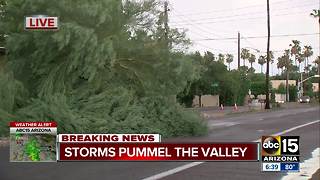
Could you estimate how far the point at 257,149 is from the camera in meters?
6.01

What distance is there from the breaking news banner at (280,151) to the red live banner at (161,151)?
20 cm

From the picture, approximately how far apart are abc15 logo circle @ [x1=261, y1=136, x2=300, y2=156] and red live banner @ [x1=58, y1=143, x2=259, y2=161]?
22cm

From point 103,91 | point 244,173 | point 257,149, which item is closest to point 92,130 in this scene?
point 103,91

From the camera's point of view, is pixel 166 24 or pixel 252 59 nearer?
pixel 166 24

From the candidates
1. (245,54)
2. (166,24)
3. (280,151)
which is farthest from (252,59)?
(280,151)

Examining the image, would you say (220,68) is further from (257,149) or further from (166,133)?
(257,149)

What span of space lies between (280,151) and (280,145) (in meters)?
0.07

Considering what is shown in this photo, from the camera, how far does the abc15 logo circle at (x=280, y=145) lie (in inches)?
227

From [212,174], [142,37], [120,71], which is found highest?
[142,37]

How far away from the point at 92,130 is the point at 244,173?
723 cm
